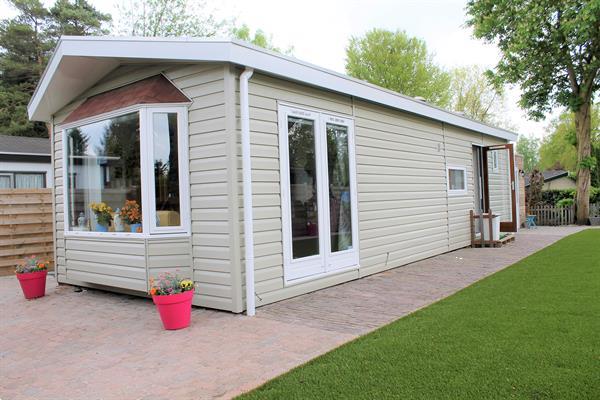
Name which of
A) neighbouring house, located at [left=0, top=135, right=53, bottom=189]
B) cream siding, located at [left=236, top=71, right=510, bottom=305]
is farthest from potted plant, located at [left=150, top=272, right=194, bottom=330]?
neighbouring house, located at [left=0, top=135, right=53, bottom=189]

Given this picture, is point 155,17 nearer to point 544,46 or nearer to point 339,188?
point 544,46

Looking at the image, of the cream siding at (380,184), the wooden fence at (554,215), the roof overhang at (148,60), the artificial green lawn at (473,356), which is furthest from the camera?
the wooden fence at (554,215)

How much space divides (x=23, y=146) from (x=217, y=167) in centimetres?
1139

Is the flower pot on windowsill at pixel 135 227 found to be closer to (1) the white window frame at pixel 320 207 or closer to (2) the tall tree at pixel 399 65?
(1) the white window frame at pixel 320 207

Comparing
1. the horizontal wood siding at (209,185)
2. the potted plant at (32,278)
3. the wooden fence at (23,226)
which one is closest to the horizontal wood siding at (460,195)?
the horizontal wood siding at (209,185)

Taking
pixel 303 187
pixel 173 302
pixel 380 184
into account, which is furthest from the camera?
pixel 380 184

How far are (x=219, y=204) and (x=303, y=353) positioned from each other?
188cm

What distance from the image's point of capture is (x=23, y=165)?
12.6m

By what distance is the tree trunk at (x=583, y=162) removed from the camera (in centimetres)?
1573

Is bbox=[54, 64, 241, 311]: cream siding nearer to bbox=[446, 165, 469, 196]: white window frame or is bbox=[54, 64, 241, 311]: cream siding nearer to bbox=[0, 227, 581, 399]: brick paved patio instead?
bbox=[0, 227, 581, 399]: brick paved patio

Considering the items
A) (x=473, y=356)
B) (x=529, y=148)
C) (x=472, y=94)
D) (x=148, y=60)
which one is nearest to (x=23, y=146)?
(x=148, y=60)

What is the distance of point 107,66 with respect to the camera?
18.2 ft

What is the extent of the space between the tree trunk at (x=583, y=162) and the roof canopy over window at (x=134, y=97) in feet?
51.0

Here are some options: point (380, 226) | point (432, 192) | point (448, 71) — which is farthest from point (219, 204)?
point (448, 71)
